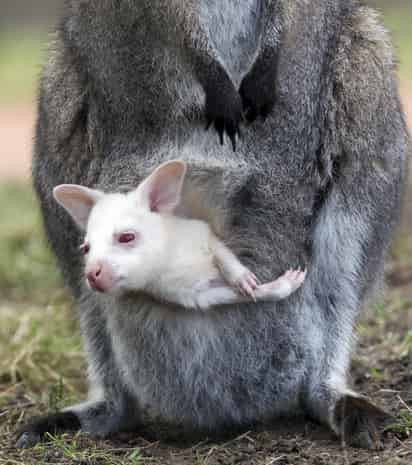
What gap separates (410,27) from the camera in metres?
17.1

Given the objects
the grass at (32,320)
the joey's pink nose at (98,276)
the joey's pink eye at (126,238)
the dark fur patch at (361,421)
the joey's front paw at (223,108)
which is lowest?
the grass at (32,320)

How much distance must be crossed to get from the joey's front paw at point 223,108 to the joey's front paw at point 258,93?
79 mm

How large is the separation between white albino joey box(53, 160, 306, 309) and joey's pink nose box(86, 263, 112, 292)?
40mm

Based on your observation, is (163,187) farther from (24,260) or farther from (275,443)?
(24,260)

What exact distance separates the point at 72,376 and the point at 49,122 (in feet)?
4.82

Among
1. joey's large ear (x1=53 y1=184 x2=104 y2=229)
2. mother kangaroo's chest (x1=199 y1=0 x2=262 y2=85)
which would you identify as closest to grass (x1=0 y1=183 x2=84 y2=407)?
joey's large ear (x1=53 y1=184 x2=104 y2=229)

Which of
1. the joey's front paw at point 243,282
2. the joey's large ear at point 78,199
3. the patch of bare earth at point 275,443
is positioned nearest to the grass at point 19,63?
the patch of bare earth at point 275,443

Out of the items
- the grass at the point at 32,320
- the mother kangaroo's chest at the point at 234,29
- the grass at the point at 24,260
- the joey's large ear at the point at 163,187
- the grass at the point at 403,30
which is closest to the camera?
the joey's large ear at the point at 163,187

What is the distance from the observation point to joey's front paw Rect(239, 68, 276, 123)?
411 cm

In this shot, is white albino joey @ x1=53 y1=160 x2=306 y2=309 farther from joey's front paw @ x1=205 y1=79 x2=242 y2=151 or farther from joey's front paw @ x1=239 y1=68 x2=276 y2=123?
joey's front paw @ x1=239 y1=68 x2=276 y2=123

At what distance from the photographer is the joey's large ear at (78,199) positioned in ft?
12.8

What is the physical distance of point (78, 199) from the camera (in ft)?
12.9

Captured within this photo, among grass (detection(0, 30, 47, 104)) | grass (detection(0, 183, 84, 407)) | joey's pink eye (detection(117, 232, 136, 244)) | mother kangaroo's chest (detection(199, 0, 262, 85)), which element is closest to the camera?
joey's pink eye (detection(117, 232, 136, 244))

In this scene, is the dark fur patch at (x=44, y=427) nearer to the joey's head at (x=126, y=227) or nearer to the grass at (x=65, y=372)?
the grass at (x=65, y=372)
